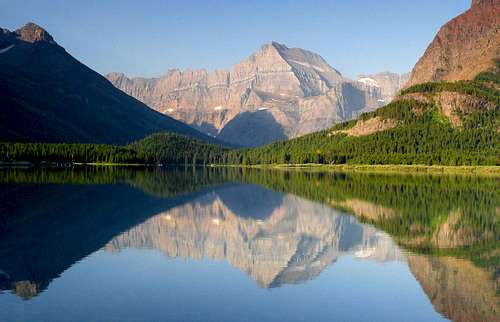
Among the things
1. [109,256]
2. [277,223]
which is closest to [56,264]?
[109,256]

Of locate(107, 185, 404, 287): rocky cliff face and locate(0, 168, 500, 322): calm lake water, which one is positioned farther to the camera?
locate(107, 185, 404, 287): rocky cliff face

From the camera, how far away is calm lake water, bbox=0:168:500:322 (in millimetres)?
29688

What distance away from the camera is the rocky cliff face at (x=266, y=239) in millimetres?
42281

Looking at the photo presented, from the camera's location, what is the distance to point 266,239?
54.3 m

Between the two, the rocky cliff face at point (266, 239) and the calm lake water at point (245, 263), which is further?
the rocky cliff face at point (266, 239)

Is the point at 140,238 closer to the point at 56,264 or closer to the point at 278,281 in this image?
the point at 56,264

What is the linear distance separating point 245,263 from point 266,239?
12109 mm

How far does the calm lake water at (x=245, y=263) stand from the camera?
29.7 m

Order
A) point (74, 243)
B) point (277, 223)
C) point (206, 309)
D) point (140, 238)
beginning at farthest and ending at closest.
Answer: point (277, 223) → point (140, 238) → point (74, 243) → point (206, 309)

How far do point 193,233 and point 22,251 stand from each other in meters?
17.9

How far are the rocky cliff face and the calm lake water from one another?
15cm

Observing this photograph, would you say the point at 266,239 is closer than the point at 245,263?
No

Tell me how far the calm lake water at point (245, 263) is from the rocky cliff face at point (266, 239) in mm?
152

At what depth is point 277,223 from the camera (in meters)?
65.8
